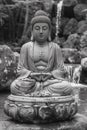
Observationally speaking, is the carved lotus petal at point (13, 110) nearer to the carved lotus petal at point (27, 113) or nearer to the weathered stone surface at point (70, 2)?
the carved lotus petal at point (27, 113)

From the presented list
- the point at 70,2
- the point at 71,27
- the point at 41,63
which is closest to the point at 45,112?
the point at 41,63

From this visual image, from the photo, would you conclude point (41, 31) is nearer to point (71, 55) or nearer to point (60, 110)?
point (60, 110)

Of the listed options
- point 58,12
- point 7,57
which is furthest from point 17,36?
point 7,57

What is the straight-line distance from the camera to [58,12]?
75.5ft

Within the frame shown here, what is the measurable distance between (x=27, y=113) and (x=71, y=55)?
12243 millimetres

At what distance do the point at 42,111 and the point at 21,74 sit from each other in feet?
2.96

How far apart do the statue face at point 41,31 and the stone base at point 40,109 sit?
115 cm

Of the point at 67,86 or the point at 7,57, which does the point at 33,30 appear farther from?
the point at 7,57

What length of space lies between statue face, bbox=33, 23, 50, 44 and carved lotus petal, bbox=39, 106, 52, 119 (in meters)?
1.30

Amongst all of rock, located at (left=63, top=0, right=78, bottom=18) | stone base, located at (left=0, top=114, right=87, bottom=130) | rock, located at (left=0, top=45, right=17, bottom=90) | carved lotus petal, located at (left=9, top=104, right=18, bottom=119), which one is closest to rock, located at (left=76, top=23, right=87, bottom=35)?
rock, located at (left=63, top=0, right=78, bottom=18)

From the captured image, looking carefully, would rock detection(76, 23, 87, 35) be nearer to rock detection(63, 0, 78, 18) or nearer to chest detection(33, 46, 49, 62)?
rock detection(63, 0, 78, 18)

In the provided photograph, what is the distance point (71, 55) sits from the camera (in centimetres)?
1722

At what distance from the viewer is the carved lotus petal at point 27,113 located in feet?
16.9

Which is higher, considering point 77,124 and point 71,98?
point 71,98
